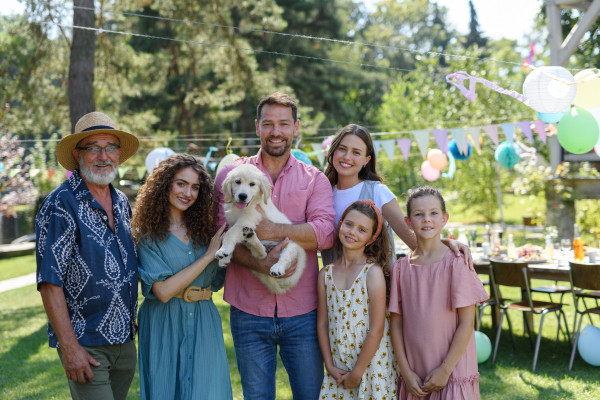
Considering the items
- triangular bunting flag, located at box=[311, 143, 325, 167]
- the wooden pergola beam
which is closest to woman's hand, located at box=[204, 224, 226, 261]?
triangular bunting flag, located at box=[311, 143, 325, 167]

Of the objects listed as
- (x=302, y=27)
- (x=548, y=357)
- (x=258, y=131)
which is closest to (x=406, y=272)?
(x=258, y=131)

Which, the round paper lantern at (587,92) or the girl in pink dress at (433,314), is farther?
the round paper lantern at (587,92)

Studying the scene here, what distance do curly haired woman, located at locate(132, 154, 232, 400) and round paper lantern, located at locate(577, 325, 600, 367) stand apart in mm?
4610

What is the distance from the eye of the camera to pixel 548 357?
5992 millimetres

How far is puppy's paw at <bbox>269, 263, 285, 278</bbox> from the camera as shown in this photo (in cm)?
275

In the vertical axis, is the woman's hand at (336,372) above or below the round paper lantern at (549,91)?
below

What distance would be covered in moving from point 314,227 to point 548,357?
4.86 meters

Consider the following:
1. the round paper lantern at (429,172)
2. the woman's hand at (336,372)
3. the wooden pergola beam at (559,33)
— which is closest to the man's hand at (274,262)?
the woman's hand at (336,372)

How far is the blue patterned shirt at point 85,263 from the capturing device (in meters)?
2.50

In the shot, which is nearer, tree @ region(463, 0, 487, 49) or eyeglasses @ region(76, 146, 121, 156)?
eyeglasses @ region(76, 146, 121, 156)

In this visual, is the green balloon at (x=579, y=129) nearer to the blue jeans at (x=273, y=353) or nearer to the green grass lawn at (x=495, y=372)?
the green grass lawn at (x=495, y=372)

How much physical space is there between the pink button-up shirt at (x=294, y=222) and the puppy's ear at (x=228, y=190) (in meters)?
0.06

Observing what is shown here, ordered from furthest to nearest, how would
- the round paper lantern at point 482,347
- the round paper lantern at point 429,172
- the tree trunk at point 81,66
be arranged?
the round paper lantern at point 429,172, the tree trunk at point 81,66, the round paper lantern at point 482,347

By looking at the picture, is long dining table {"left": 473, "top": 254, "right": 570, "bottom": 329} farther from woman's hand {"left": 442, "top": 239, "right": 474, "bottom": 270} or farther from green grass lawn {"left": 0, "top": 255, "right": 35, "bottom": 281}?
green grass lawn {"left": 0, "top": 255, "right": 35, "bottom": 281}
